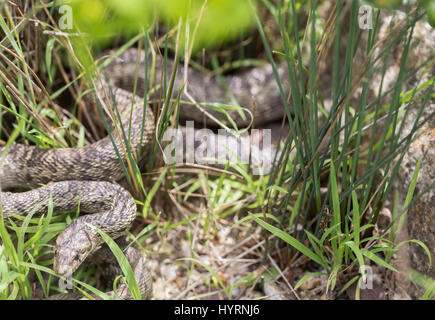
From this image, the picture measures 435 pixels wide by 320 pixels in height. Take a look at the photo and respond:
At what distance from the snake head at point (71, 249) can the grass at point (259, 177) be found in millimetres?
81

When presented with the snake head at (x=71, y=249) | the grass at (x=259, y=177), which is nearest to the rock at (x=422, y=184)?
the grass at (x=259, y=177)

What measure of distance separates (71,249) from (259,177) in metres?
1.33

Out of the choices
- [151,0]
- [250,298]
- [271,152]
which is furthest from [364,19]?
[250,298]

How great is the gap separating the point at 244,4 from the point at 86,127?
1.44 m

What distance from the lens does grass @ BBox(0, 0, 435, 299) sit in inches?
80.7

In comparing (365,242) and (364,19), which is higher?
(364,19)

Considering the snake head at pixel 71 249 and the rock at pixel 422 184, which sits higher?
the rock at pixel 422 184

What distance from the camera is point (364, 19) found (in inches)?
84.7

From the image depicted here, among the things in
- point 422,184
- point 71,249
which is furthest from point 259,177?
point 71,249

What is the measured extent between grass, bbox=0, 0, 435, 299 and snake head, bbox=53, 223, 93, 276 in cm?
8

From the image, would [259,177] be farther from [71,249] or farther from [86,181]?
[71,249]

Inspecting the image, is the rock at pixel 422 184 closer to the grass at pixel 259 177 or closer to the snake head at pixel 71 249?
the grass at pixel 259 177

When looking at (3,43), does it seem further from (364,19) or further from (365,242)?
(365,242)

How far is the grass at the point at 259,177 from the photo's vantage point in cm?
205
